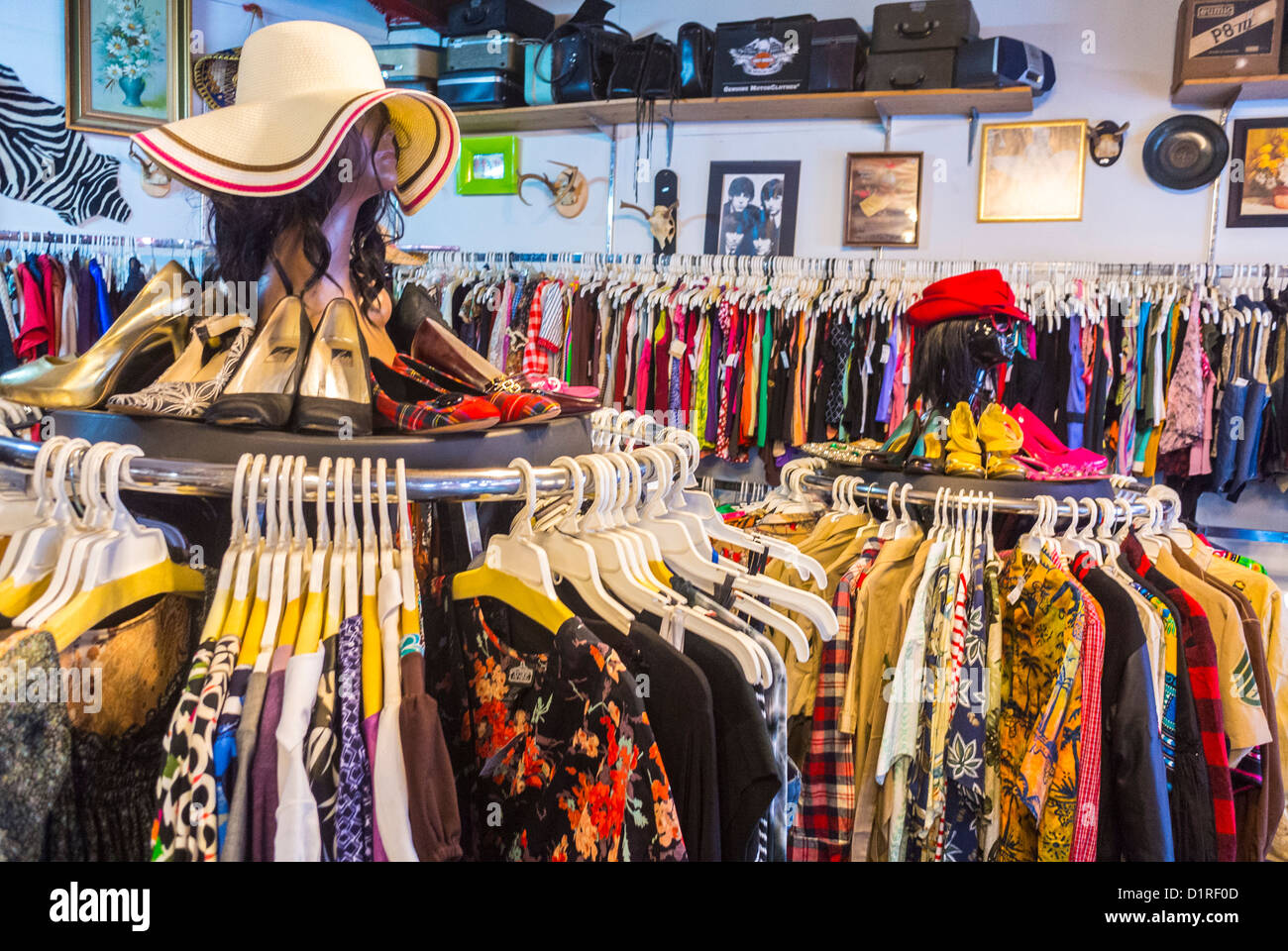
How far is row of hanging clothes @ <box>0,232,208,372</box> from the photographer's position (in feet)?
12.7

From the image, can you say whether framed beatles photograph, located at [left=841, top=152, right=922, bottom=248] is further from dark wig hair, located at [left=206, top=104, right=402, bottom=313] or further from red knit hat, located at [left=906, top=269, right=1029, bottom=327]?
dark wig hair, located at [left=206, top=104, right=402, bottom=313]

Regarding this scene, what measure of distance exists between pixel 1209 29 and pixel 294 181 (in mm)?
3876

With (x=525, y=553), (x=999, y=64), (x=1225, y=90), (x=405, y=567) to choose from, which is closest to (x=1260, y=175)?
(x=1225, y=90)

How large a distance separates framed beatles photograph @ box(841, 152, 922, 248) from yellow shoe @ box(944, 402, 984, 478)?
107 inches

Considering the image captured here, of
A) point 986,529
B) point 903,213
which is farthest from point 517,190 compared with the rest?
point 986,529

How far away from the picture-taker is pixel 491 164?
5.09m

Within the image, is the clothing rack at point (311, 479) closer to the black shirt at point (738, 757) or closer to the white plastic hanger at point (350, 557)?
the white plastic hanger at point (350, 557)

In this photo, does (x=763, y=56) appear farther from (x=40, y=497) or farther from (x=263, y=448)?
(x=40, y=497)

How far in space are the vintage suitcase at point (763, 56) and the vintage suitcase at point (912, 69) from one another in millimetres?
301

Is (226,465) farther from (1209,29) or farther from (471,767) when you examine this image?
(1209,29)

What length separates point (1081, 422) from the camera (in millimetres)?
3525

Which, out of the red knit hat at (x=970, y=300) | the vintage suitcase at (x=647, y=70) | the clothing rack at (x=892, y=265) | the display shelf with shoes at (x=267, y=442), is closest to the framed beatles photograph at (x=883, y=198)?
the clothing rack at (x=892, y=265)

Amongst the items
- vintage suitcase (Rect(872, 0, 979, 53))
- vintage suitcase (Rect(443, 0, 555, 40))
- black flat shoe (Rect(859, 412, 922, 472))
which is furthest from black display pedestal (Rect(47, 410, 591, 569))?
vintage suitcase (Rect(443, 0, 555, 40))

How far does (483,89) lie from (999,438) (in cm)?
353
